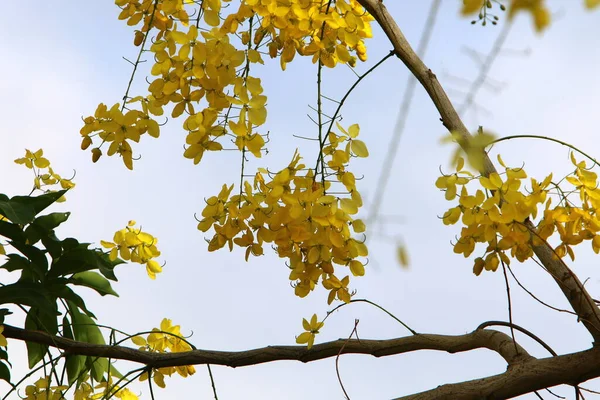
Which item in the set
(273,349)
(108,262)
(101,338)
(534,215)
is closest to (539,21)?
(534,215)

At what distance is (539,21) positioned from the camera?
0.48 meters

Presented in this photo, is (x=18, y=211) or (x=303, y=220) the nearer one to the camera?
(x=303, y=220)

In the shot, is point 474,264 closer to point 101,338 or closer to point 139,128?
point 139,128

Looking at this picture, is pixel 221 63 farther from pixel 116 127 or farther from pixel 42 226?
pixel 42 226

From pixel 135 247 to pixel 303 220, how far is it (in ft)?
1.73

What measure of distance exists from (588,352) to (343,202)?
46 centimetres

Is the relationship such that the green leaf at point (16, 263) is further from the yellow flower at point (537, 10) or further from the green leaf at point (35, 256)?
the yellow flower at point (537, 10)

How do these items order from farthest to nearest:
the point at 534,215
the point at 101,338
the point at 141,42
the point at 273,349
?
1. the point at 101,338
2. the point at 141,42
3. the point at 273,349
4. the point at 534,215

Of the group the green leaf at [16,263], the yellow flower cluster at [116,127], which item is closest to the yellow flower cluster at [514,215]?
the yellow flower cluster at [116,127]

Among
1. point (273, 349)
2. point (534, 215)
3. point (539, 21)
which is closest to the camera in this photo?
point (539, 21)

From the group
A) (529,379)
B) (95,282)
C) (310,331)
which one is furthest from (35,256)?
(529,379)

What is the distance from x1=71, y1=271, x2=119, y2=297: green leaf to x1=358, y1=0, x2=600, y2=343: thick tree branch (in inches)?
32.4

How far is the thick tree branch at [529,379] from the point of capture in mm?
1152

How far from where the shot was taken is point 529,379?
3.81 ft
